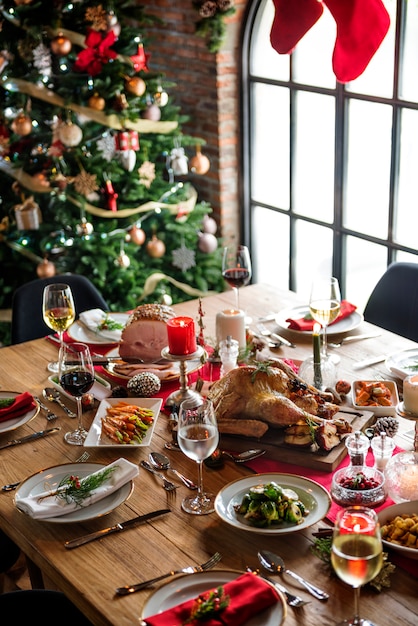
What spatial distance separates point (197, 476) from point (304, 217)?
2.64 meters

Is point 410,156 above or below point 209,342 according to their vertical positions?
above

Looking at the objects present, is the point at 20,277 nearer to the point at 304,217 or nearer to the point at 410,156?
the point at 304,217

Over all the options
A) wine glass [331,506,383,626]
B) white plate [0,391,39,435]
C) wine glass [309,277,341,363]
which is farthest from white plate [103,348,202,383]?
wine glass [331,506,383,626]

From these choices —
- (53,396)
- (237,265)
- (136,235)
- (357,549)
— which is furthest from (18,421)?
(136,235)

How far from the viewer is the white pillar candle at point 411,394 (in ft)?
6.10

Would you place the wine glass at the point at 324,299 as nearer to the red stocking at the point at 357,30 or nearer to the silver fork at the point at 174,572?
the red stocking at the point at 357,30

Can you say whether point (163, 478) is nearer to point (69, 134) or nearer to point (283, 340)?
point (283, 340)

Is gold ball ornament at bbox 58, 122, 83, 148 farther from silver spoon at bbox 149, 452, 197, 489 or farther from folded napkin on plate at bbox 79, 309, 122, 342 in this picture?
silver spoon at bbox 149, 452, 197, 489

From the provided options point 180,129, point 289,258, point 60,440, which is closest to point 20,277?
point 180,129

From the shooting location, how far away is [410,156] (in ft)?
12.0

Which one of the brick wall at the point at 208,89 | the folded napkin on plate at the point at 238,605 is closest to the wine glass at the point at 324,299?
the folded napkin on plate at the point at 238,605

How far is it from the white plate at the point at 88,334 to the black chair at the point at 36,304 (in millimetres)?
279

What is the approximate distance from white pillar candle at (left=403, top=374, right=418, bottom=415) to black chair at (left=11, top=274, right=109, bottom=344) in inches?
59.8

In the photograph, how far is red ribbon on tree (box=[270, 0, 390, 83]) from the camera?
5.23 ft
